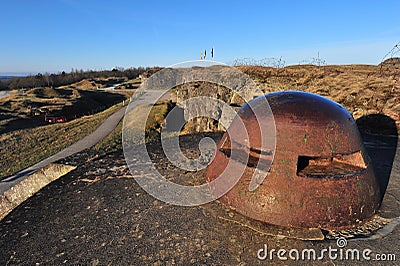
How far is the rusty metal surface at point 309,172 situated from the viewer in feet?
8.89

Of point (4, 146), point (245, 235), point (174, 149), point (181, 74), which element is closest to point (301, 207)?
point (245, 235)

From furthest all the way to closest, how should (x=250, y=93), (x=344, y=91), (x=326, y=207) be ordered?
(x=250, y=93)
(x=344, y=91)
(x=326, y=207)

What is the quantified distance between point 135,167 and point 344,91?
27.2ft

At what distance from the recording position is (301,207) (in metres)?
2.71

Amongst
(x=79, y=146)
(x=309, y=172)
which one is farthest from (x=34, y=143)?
(x=309, y=172)

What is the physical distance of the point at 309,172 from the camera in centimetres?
284

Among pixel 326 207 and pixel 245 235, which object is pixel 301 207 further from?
pixel 245 235
